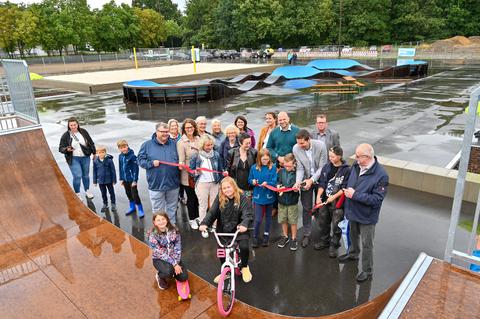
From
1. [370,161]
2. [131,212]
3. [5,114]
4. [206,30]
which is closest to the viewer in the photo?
[370,161]

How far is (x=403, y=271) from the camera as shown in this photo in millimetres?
4523

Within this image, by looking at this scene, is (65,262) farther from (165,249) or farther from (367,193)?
(367,193)

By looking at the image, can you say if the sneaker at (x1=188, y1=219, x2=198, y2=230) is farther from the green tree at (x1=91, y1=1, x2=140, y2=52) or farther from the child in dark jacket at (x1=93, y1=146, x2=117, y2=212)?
the green tree at (x1=91, y1=1, x2=140, y2=52)

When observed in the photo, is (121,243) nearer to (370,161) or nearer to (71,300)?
(71,300)

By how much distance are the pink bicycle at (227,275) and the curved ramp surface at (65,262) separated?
13 centimetres

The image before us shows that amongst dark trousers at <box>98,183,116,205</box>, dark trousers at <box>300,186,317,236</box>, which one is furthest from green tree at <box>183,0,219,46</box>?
dark trousers at <box>300,186,317,236</box>

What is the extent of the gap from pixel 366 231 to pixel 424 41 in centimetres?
5947

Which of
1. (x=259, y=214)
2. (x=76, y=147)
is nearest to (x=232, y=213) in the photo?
(x=259, y=214)

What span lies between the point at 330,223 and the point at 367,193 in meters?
1.24

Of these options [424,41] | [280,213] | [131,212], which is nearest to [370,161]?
[280,213]

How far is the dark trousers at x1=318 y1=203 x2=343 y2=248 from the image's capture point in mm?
4785

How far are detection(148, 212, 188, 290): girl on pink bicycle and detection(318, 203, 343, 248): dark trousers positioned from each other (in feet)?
7.14

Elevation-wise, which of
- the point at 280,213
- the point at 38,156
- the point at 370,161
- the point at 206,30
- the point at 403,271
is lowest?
the point at 403,271

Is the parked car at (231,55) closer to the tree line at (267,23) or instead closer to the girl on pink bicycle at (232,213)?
the tree line at (267,23)
